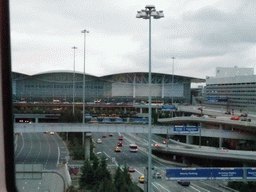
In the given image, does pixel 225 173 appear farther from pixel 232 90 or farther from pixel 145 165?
pixel 232 90

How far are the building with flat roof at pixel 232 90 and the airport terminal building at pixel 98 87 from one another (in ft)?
31.5

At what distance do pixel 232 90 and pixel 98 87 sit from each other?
27.0 metres

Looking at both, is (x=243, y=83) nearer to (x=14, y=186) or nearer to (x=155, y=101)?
(x=155, y=101)

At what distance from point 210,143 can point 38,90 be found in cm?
3915

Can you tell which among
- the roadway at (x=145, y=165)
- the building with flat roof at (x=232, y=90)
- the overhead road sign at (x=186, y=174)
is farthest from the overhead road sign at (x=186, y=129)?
the building with flat roof at (x=232, y=90)

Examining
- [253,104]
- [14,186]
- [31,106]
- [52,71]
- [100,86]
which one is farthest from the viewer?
[100,86]

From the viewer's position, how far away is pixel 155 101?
56875 millimetres

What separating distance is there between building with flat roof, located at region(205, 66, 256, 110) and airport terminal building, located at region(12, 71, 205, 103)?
959cm

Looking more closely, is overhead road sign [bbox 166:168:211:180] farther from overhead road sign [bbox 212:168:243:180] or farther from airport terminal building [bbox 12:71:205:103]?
airport terminal building [bbox 12:71:205:103]

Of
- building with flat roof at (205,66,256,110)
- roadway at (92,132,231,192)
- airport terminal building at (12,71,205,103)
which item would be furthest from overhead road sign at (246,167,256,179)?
airport terminal building at (12,71,205,103)

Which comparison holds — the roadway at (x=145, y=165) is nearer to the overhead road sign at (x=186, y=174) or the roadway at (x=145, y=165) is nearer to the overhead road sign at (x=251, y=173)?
the overhead road sign at (x=186, y=174)

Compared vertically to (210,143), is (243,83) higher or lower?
higher

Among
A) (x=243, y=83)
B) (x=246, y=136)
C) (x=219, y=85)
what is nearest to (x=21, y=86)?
(x=219, y=85)

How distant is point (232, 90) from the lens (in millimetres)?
38906
